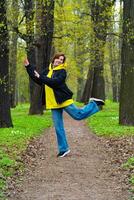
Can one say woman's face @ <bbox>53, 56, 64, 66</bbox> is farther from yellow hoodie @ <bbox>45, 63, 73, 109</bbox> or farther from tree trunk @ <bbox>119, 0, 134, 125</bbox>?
tree trunk @ <bbox>119, 0, 134, 125</bbox>

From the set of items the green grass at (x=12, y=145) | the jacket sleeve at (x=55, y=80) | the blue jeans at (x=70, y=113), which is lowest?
the green grass at (x=12, y=145)

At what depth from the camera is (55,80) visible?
10289 mm

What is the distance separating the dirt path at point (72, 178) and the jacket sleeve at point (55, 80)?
177 cm

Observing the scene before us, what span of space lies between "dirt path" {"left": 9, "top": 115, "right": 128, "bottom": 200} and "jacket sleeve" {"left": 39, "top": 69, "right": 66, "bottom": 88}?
5.81ft

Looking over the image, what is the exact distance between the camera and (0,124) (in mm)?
17094

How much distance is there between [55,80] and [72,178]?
7.82 feet

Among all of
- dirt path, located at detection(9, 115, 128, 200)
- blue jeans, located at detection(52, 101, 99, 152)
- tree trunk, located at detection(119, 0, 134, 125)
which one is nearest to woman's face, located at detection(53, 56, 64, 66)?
blue jeans, located at detection(52, 101, 99, 152)

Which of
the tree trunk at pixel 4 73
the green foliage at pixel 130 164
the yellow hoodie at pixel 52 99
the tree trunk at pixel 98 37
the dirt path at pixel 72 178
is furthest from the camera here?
the tree trunk at pixel 98 37

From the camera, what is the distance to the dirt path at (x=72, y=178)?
25.5 feet

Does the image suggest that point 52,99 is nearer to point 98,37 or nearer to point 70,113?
point 70,113

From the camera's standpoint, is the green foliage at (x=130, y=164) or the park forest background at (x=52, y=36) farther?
the park forest background at (x=52, y=36)

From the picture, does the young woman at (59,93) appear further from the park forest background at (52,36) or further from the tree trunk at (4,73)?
the tree trunk at (4,73)

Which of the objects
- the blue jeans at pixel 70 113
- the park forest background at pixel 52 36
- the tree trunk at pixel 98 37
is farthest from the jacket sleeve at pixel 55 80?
the tree trunk at pixel 98 37

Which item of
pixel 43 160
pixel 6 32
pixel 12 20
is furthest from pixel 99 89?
pixel 43 160
